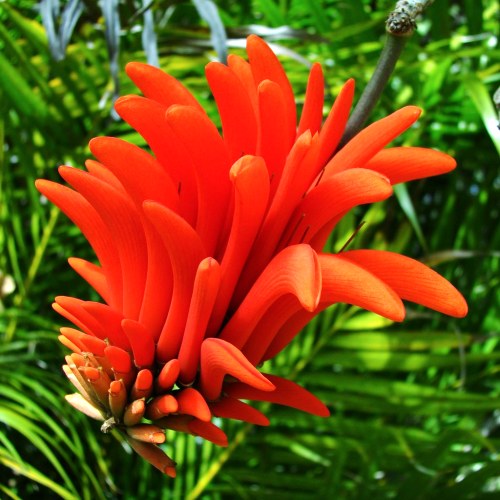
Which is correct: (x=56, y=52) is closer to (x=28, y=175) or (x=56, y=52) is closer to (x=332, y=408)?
(x=28, y=175)

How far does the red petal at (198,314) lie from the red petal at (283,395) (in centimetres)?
3

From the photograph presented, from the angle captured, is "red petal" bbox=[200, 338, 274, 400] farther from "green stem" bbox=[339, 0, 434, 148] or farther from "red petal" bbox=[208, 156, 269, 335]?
"green stem" bbox=[339, 0, 434, 148]

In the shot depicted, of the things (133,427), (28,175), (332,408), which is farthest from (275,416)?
(133,427)

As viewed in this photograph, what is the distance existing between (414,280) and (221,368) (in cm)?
11

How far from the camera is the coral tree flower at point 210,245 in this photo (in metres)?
0.41

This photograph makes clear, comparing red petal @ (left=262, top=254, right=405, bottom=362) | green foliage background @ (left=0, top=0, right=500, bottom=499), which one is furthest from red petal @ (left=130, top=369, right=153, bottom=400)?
green foliage background @ (left=0, top=0, right=500, bottom=499)

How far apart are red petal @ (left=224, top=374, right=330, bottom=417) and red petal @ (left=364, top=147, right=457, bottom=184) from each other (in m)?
0.13

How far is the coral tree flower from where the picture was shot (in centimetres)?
41

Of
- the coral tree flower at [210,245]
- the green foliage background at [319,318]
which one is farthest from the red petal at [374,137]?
the green foliage background at [319,318]

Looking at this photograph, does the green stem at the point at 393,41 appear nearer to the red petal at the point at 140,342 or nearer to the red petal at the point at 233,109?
the red petal at the point at 233,109

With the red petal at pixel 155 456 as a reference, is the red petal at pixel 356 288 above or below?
above

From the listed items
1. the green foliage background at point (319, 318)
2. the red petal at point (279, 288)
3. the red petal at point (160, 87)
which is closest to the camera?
the red petal at point (279, 288)

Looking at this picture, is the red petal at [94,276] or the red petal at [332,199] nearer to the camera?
the red petal at [332,199]

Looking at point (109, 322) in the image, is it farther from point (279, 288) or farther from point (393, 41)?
point (393, 41)
